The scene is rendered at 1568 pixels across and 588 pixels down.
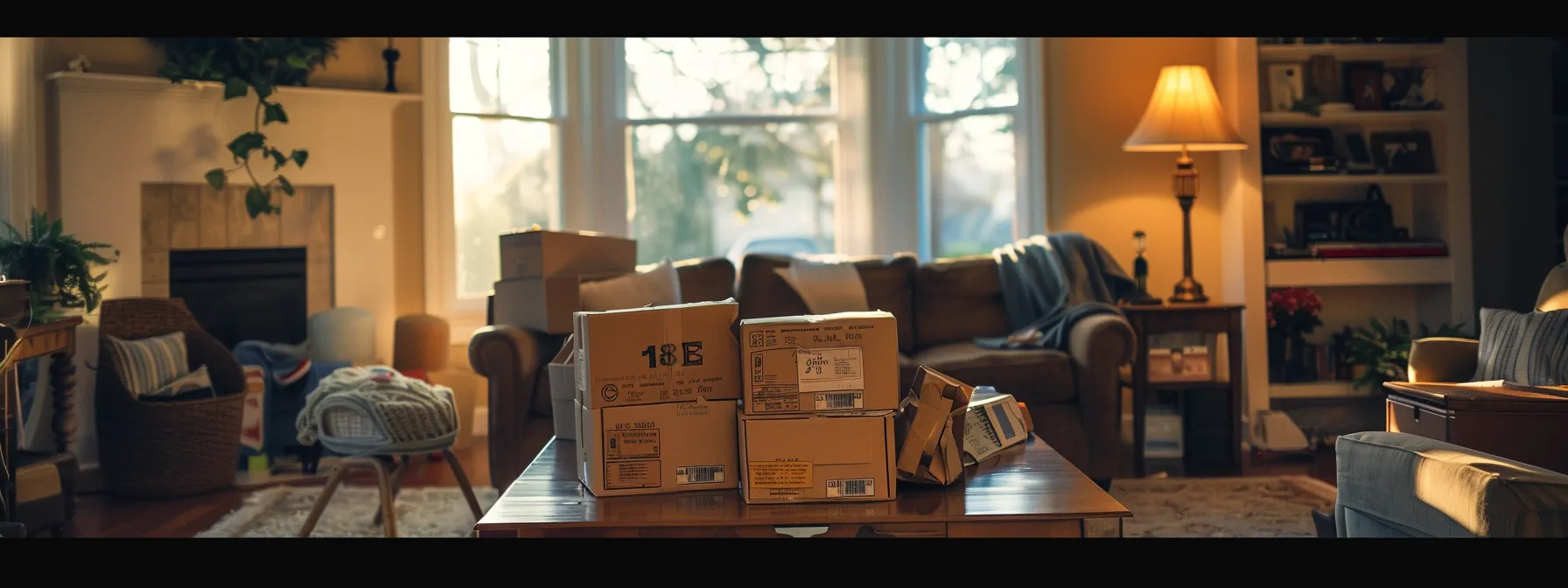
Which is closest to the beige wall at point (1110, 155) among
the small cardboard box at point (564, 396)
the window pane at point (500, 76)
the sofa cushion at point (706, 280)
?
the sofa cushion at point (706, 280)

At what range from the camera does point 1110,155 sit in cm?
508

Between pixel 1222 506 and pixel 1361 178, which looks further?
pixel 1361 178

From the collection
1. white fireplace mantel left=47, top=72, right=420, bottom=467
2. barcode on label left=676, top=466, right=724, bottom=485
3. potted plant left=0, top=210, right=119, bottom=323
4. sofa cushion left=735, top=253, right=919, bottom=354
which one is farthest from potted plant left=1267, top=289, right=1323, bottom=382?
potted plant left=0, top=210, right=119, bottom=323

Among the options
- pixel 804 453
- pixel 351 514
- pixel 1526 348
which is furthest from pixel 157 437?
pixel 1526 348

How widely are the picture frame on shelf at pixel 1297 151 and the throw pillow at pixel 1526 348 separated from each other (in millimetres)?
1636

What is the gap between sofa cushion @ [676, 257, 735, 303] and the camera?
14.9ft

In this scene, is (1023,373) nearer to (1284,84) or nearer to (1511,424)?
(1511,424)

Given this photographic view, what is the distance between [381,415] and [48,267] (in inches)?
52.1

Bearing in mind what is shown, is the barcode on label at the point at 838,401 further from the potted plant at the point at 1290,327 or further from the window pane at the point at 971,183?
the window pane at the point at 971,183

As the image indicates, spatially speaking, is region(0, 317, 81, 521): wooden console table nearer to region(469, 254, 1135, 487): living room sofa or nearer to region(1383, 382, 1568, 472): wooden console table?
region(469, 254, 1135, 487): living room sofa

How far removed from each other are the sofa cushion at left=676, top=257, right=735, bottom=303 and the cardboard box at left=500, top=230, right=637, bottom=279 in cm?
33
